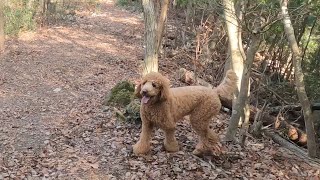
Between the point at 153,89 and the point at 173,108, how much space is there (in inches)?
21.5

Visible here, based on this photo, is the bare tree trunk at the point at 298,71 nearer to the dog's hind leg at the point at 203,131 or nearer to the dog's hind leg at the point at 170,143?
the dog's hind leg at the point at 203,131

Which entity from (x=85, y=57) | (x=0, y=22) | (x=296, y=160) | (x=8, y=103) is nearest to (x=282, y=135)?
(x=296, y=160)

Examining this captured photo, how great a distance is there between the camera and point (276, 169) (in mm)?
5727

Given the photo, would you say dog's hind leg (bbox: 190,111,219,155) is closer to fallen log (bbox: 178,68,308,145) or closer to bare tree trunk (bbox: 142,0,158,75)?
fallen log (bbox: 178,68,308,145)

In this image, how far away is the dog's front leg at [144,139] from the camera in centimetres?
537

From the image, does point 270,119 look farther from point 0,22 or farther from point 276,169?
point 0,22

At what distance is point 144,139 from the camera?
17.7ft

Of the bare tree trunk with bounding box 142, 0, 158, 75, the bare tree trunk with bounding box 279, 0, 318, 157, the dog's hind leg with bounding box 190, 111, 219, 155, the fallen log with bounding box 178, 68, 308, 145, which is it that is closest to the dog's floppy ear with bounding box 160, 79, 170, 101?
the dog's hind leg with bounding box 190, 111, 219, 155

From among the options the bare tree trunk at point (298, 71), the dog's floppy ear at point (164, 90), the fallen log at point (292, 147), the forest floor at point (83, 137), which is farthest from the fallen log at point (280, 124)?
the dog's floppy ear at point (164, 90)

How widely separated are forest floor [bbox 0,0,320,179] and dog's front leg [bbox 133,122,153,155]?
13cm

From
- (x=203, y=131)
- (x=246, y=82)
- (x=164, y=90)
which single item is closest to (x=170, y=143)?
(x=203, y=131)

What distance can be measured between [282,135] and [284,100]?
1.47m

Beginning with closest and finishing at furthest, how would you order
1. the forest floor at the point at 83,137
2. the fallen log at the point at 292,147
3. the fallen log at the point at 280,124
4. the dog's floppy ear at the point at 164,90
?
1. the dog's floppy ear at the point at 164,90
2. the forest floor at the point at 83,137
3. the fallen log at the point at 292,147
4. the fallen log at the point at 280,124

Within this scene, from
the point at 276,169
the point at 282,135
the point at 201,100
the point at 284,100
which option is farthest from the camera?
the point at 284,100
